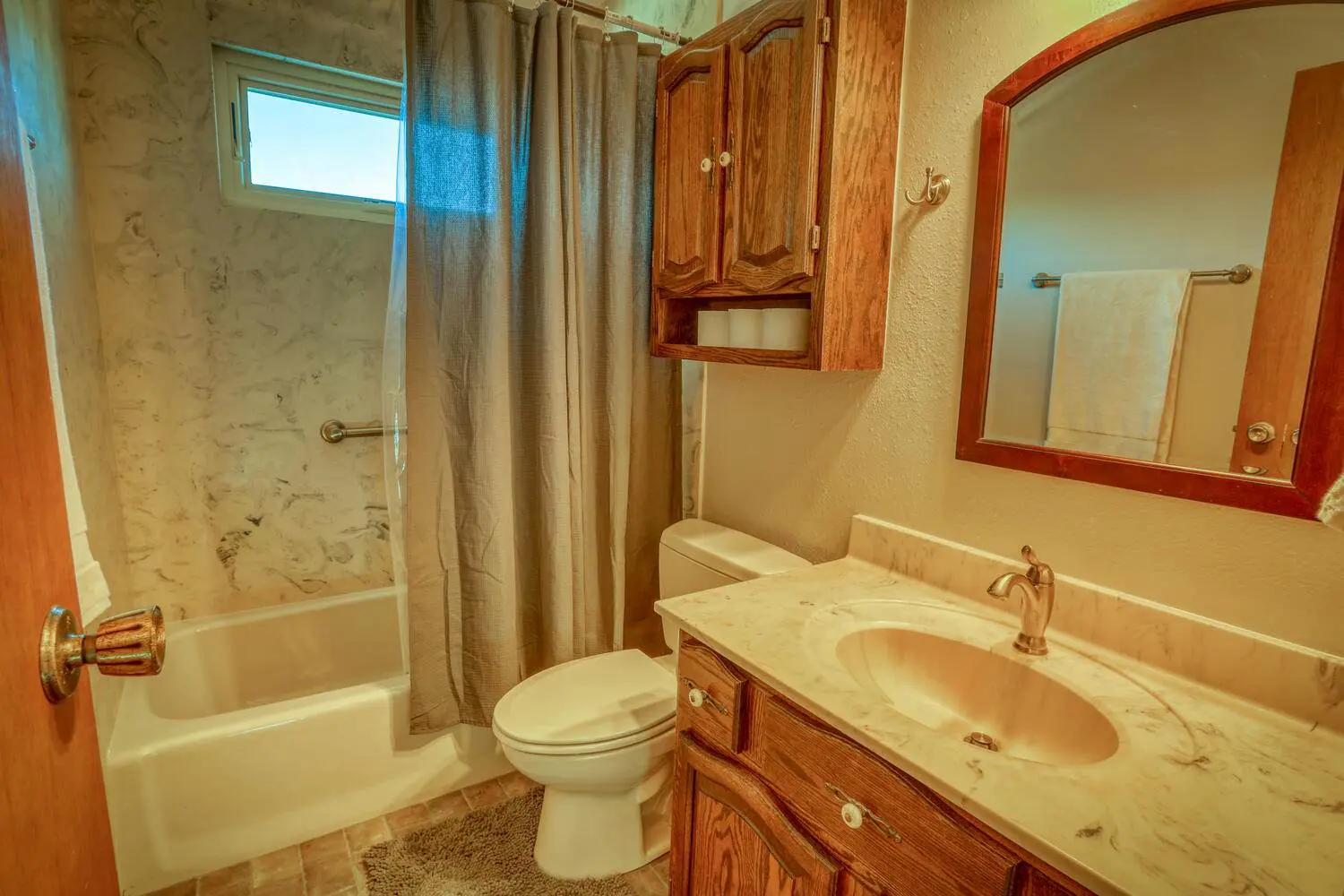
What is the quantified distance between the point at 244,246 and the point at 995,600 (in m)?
2.30

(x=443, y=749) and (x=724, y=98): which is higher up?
(x=724, y=98)

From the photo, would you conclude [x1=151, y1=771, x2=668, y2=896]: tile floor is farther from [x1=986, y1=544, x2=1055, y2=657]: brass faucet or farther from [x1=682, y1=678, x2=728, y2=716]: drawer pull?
[x1=986, y1=544, x2=1055, y2=657]: brass faucet

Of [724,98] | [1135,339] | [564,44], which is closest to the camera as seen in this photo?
[1135,339]

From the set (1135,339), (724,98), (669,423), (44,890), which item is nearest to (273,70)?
(724,98)

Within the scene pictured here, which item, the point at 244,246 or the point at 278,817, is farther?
the point at 244,246

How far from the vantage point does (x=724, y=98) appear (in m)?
1.49

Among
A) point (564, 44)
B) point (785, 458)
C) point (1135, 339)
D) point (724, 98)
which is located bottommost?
point (785, 458)

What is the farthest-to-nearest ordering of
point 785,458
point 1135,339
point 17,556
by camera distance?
point 785,458 → point 1135,339 → point 17,556

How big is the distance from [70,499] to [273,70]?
1984mm

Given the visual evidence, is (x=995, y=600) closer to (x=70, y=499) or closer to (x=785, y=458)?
(x=785, y=458)

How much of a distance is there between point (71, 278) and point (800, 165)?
173 centimetres

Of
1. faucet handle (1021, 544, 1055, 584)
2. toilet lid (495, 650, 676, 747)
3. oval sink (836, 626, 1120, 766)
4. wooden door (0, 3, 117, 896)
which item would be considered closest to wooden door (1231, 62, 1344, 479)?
faucet handle (1021, 544, 1055, 584)

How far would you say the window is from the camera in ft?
6.51

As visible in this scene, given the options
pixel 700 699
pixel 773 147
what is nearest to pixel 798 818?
pixel 700 699
